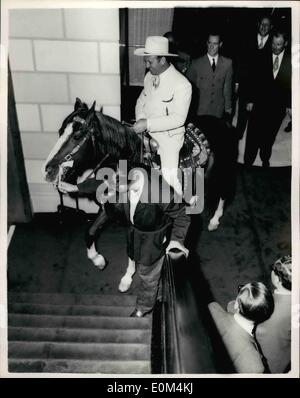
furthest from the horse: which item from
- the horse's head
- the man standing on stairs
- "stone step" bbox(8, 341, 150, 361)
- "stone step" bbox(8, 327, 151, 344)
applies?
"stone step" bbox(8, 341, 150, 361)

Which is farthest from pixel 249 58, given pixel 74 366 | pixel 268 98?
pixel 74 366

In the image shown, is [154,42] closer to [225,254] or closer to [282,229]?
[225,254]

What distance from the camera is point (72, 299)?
14.8 ft

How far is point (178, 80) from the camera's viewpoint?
391 cm

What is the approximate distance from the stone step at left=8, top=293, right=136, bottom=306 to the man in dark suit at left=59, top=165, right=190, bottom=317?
13.5 inches

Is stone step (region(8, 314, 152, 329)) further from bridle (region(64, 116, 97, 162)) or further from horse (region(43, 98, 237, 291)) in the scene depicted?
bridle (region(64, 116, 97, 162))

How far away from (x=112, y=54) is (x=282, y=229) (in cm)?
300

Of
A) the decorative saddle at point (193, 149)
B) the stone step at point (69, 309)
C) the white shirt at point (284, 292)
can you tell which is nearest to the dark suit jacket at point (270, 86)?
the decorative saddle at point (193, 149)

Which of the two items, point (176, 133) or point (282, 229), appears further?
point (282, 229)

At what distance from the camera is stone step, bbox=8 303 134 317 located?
4332mm

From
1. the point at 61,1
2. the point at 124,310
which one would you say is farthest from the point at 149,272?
the point at 61,1

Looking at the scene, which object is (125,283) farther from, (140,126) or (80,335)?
(140,126)

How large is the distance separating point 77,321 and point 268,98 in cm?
379

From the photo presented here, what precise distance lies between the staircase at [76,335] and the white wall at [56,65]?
1.85 m
